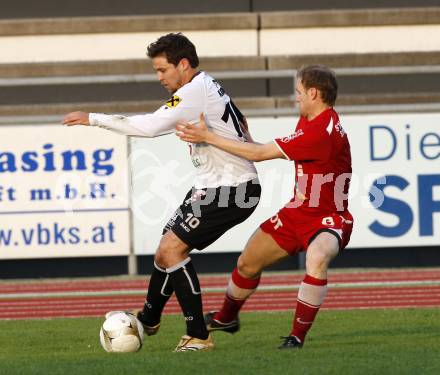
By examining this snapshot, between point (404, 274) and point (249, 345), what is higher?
point (249, 345)

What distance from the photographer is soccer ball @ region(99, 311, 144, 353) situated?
7969mm

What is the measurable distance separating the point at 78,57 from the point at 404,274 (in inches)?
303

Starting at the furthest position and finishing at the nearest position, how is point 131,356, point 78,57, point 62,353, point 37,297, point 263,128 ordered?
1. point 78,57
2. point 263,128
3. point 37,297
4. point 62,353
5. point 131,356

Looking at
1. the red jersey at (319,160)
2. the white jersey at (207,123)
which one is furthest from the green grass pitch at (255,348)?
the white jersey at (207,123)

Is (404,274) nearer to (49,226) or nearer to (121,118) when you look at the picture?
(49,226)

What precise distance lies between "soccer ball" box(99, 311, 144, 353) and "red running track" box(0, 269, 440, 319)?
9.03 feet

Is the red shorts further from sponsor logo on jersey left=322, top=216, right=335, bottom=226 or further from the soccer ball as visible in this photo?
the soccer ball

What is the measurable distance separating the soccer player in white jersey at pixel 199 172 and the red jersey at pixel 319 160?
0.31 m

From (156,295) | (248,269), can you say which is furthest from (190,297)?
(248,269)

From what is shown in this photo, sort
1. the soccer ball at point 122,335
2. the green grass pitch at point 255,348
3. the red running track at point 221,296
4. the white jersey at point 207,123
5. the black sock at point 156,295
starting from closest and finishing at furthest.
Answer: the green grass pitch at point 255,348, the white jersey at point 207,123, the soccer ball at point 122,335, the black sock at point 156,295, the red running track at point 221,296

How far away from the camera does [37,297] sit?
1238 cm

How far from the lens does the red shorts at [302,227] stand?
310 inches

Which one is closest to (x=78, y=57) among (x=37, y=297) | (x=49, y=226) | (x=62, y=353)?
(x=49, y=226)

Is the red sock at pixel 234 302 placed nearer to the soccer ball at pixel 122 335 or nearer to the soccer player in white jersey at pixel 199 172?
the soccer player in white jersey at pixel 199 172
